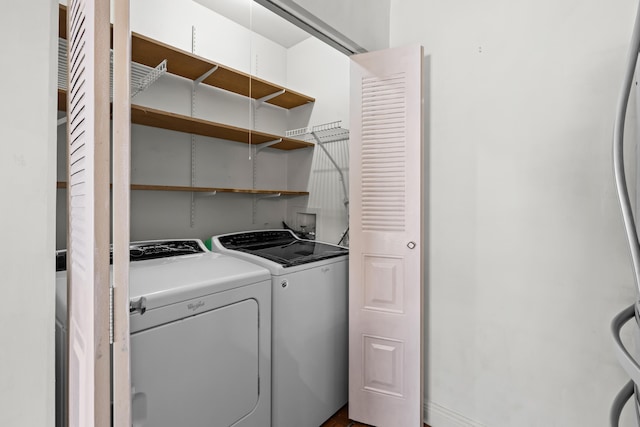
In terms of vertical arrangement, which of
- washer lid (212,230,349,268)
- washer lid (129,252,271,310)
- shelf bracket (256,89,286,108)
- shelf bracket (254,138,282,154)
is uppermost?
shelf bracket (256,89,286,108)

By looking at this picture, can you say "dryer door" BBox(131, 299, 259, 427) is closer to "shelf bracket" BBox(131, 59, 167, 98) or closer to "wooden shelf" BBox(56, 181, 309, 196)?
"wooden shelf" BBox(56, 181, 309, 196)

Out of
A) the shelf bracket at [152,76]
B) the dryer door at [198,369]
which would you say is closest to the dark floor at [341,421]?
the dryer door at [198,369]

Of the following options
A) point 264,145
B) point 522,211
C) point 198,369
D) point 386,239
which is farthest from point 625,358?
point 264,145

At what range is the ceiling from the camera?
218 centimetres

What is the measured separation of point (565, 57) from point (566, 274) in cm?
Result: 94

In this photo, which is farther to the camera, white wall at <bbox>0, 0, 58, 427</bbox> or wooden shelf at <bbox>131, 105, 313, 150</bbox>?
wooden shelf at <bbox>131, 105, 313, 150</bbox>

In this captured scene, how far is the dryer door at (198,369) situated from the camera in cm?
106

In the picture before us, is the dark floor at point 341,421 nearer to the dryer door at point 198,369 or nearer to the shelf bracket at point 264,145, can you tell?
the dryer door at point 198,369

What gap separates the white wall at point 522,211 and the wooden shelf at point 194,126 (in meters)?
1.17

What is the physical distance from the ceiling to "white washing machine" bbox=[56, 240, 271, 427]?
1.81 meters

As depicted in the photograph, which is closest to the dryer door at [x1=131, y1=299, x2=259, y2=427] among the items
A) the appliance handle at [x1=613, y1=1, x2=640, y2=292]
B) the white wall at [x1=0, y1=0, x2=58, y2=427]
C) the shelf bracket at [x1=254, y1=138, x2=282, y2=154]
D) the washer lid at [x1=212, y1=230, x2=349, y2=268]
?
the white wall at [x1=0, y1=0, x2=58, y2=427]

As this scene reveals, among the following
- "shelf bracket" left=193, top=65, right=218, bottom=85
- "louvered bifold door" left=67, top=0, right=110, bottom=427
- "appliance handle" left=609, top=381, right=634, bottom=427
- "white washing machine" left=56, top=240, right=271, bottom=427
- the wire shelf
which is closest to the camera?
"louvered bifold door" left=67, top=0, right=110, bottom=427

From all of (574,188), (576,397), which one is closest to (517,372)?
(576,397)

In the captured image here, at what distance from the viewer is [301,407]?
5.21ft
